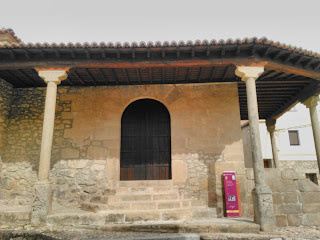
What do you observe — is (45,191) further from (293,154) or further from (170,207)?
(293,154)

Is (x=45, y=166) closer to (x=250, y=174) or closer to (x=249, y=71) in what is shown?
(x=250, y=174)

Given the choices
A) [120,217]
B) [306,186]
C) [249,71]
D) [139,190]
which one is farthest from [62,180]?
[306,186]

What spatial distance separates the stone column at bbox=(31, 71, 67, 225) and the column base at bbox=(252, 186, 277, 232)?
4.72 metres

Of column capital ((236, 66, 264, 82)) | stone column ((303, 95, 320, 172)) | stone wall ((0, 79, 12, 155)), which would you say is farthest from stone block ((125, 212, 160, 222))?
stone column ((303, 95, 320, 172))

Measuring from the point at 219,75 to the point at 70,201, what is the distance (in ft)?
20.0

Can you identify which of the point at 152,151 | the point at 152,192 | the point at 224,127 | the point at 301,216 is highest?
the point at 224,127

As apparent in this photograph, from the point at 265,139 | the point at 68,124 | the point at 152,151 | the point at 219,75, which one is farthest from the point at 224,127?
the point at 265,139

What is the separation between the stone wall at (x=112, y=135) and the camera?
24.2 feet

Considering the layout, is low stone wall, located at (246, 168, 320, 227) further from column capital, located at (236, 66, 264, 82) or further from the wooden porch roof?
the wooden porch roof

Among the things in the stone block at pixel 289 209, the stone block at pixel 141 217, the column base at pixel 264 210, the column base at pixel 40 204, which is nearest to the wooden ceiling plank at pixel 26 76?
the column base at pixel 40 204

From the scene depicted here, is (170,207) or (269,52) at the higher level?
(269,52)

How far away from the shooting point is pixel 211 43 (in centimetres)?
590

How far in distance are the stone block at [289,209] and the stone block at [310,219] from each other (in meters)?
0.18

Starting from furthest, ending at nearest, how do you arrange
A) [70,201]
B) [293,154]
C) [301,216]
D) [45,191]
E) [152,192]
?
[293,154], [70,201], [152,192], [301,216], [45,191]
